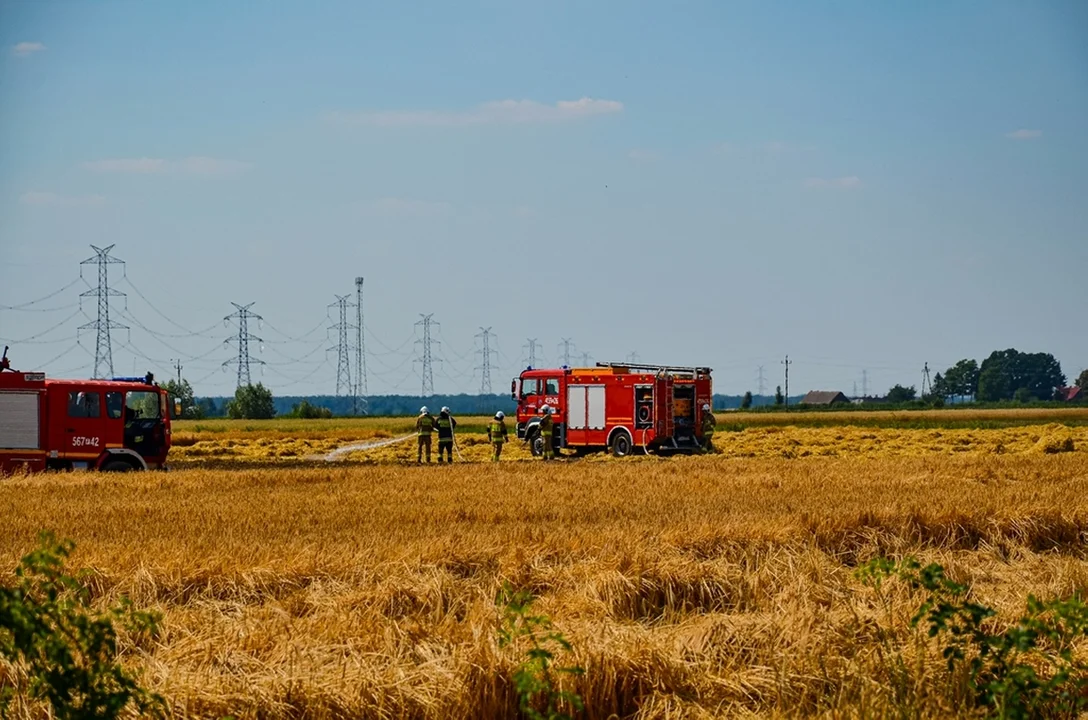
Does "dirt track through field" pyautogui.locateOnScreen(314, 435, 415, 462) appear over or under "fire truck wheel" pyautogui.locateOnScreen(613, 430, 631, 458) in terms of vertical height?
under

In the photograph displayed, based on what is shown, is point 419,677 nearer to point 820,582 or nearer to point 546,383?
point 820,582

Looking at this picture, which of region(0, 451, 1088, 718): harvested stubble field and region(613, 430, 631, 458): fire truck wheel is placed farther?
region(613, 430, 631, 458): fire truck wheel

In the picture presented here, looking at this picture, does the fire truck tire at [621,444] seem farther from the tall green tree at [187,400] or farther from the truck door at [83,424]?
the tall green tree at [187,400]

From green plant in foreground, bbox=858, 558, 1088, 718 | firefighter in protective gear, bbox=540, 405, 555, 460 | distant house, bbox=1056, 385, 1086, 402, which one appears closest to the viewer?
green plant in foreground, bbox=858, 558, 1088, 718

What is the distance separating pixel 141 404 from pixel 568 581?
62.1ft

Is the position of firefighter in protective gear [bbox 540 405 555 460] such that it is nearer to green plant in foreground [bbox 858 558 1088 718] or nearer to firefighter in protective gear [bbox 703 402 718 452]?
firefighter in protective gear [bbox 703 402 718 452]

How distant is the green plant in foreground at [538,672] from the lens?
7566 mm

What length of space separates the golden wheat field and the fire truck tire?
1545 cm

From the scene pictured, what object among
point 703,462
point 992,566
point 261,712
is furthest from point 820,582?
point 703,462

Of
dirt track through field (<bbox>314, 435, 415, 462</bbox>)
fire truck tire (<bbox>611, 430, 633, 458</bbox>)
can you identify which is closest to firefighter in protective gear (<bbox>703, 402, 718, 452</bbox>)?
fire truck tire (<bbox>611, 430, 633, 458</bbox>)

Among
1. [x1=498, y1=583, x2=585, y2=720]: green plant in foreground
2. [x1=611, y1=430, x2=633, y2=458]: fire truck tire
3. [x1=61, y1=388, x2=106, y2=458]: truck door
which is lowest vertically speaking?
[x1=498, y1=583, x2=585, y2=720]: green plant in foreground

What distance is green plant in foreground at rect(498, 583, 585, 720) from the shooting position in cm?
757

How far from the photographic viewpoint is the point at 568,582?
11.6m

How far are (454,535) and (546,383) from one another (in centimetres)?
2537
